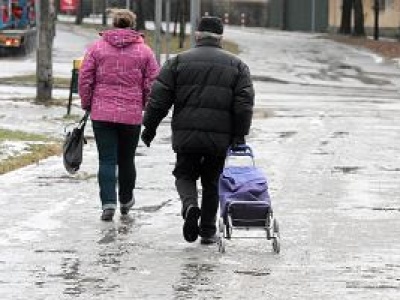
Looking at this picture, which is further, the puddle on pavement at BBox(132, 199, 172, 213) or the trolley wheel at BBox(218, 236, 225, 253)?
the puddle on pavement at BBox(132, 199, 172, 213)

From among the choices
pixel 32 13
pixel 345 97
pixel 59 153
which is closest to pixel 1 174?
pixel 59 153

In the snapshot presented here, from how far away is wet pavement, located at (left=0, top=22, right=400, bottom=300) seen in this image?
769cm

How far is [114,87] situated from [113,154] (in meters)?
0.62

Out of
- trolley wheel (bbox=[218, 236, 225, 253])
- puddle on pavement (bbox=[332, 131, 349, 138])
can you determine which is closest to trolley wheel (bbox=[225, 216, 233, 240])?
trolley wheel (bbox=[218, 236, 225, 253])

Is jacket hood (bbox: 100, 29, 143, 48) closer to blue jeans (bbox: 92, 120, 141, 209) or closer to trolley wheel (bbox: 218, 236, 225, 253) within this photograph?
blue jeans (bbox: 92, 120, 141, 209)

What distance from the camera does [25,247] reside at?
898 centimetres

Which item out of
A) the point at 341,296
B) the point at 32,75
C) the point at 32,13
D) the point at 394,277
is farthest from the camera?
the point at 32,13

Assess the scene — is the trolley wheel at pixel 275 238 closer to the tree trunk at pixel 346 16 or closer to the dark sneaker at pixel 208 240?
the dark sneaker at pixel 208 240

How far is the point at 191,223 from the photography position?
8.98 meters

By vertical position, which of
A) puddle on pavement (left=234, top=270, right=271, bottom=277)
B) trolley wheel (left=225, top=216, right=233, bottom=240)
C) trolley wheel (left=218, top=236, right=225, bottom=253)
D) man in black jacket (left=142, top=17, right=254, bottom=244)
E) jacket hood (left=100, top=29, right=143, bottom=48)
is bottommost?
puddle on pavement (left=234, top=270, right=271, bottom=277)

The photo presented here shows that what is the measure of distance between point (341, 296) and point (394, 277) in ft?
2.44

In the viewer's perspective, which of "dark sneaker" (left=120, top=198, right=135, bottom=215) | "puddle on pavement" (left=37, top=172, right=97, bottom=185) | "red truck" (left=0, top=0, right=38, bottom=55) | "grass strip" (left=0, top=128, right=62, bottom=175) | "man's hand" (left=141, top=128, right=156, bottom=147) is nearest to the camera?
"man's hand" (left=141, top=128, right=156, bottom=147)

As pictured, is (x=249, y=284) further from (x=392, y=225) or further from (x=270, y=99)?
(x=270, y=99)

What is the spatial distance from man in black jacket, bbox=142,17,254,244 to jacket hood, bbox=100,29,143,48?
1.21 m
